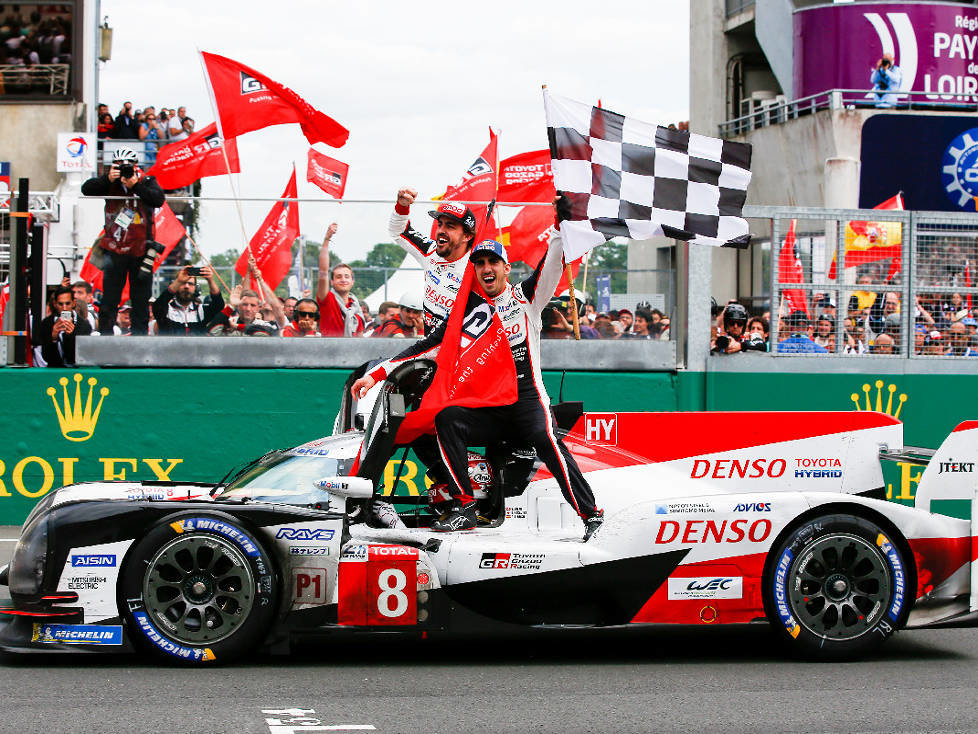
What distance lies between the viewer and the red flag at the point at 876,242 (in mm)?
11234

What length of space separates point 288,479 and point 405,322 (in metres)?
4.44

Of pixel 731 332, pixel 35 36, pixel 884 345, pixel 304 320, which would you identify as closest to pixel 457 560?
pixel 304 320

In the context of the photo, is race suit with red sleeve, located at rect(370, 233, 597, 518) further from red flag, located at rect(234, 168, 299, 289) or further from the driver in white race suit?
red flag, located at rect(234, 168, 299, 289)

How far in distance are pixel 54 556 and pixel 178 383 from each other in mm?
5022

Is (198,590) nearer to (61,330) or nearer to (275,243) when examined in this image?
(275,243)

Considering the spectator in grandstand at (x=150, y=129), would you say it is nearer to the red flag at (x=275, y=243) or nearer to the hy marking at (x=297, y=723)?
the red flag at (x=275, y=243)

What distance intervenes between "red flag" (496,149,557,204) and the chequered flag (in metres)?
4.15

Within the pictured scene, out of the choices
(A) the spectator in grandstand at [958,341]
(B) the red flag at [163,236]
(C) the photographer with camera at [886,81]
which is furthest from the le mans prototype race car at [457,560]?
(C) the photographer with camera at [886,81]

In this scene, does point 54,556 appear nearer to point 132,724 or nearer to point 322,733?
point 132,724

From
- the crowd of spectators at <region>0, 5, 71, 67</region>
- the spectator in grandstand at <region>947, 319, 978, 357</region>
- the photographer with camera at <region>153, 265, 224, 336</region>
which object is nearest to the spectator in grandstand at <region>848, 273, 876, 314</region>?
the spectator in grandstand at <region>947, 319, 978, 357</region>

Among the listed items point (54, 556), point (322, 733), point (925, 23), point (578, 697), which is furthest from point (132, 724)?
point (925, 23)

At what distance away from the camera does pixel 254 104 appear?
481 inches

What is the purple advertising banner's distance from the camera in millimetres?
26953

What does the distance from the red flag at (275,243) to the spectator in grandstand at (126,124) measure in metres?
13.7
